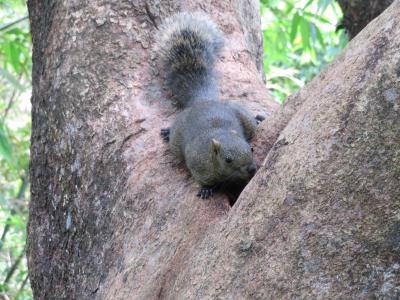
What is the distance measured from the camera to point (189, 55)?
11.3 feet

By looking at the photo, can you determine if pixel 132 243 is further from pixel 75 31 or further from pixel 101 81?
pixel 75 31

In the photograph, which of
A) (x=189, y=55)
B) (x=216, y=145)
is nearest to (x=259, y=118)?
(x=216, y=145)

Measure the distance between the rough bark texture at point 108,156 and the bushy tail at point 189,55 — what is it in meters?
0.09

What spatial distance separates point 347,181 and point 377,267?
0.25 meters

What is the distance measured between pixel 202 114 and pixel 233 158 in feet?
1.50

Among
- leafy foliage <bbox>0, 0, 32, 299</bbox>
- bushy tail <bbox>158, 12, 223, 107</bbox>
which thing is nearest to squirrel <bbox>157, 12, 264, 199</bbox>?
bushy tail <bbox>158, 12, 223, 107</bbox>

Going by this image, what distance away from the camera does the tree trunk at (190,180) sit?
60.6 inches

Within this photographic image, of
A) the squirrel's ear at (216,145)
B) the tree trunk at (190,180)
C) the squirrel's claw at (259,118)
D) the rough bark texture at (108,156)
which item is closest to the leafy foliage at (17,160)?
the rough bark texture at (108,156)

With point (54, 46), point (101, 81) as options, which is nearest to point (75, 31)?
point (54, 46)

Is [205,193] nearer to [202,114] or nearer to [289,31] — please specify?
[202,114]

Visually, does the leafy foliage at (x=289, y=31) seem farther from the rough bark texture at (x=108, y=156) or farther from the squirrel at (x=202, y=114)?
the squirrel at (x=202, y=114)

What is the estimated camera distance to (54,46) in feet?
10.6

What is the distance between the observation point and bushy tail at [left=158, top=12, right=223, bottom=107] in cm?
323

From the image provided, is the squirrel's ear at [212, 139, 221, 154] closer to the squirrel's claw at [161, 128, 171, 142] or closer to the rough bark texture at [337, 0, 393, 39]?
the squirrel's claw at [161, 128, 171, 142]
